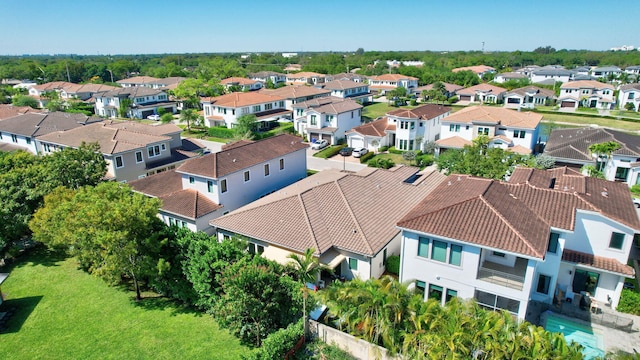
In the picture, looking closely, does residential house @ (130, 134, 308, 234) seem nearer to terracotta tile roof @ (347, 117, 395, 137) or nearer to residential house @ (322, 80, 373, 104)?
terracotta tile roof @ (347, 117, 395, 137)

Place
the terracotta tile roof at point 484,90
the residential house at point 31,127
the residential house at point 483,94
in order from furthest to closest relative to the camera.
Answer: the terracotta tile roof at point 484,90, the residential house at point 483,94, the residential house at point 31,127

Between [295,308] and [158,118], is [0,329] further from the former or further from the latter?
[158,118]

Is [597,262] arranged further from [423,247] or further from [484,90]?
[484,90]

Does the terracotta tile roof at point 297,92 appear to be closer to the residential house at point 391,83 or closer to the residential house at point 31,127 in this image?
the residential house at point 391,83

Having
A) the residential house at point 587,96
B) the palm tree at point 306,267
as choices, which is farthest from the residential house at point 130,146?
the residential house at point 587,96

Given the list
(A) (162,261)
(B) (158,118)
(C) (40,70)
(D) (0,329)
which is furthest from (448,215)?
(C) (40,70)

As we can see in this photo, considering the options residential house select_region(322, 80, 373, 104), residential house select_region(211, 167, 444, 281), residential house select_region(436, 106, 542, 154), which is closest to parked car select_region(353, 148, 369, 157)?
residential house select_region(436, 106, 542, 154)

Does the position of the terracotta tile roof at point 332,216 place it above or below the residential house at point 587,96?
below
